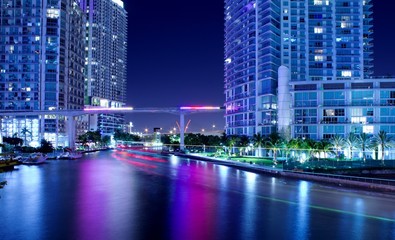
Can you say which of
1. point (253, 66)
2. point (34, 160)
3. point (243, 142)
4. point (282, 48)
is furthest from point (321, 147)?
point (282, 48)

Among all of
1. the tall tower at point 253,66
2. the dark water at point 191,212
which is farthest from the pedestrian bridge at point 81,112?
the dark water at point 191,212

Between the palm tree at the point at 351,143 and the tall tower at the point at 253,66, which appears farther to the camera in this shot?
the tall tower at the point at 253,66

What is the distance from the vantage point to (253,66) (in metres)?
125

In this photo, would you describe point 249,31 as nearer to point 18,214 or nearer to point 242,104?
point 242,104

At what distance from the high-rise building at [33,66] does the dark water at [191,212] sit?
10540cm

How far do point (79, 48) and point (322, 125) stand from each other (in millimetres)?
111101

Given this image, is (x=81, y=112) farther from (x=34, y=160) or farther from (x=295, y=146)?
(x=295, y=146)

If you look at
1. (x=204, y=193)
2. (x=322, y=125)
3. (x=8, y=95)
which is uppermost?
(x=8, y=95)

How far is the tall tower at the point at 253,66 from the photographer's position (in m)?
118

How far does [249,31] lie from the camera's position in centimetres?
12825

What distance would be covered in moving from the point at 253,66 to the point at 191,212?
10399 centimetres

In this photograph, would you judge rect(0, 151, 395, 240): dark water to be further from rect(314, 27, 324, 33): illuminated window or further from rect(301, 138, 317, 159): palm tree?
rect(314, 27, 324, 33): illuminated window

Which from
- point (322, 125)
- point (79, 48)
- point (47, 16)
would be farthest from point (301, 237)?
point (79, 48)

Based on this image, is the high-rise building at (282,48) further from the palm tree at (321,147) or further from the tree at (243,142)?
the palm tree at (321,147)
